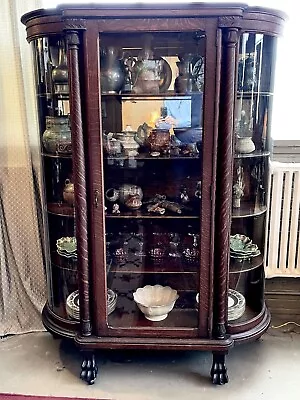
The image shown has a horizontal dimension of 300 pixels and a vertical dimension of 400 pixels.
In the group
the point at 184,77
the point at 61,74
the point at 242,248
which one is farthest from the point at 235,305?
the point at 61,74

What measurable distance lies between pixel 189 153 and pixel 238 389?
1049 mm

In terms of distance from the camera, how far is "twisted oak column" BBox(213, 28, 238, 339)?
165 centimetres

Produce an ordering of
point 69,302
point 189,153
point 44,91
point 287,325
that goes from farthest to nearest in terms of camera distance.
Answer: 1. point 287,325
2. point 69,302
3. point 44,91
4. point 189,153

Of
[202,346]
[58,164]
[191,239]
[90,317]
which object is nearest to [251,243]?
[191,239]

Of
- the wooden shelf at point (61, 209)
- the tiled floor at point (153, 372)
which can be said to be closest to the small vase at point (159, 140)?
the wooden shelf at point (61, 209)

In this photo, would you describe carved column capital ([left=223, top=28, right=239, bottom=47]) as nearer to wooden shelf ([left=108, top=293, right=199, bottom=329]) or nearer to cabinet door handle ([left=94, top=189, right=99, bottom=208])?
cabinet door handle ([left=94, top=189, right=99, bottom=208])

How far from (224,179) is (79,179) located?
583 mm

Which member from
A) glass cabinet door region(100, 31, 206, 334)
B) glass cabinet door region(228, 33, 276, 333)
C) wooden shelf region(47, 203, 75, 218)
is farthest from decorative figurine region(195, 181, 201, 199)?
wooden shelf region(47, 203, 75, 218)

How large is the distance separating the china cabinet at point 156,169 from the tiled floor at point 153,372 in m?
0.10

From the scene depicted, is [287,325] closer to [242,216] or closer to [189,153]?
[242,216]

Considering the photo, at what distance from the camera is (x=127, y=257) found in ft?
6.56

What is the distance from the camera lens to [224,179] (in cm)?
175

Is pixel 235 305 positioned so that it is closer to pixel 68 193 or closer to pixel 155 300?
pixel 155 300

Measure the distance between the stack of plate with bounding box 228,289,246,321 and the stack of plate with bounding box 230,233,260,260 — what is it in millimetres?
184
